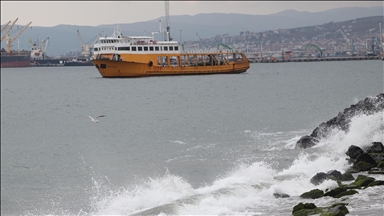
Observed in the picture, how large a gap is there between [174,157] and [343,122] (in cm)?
649

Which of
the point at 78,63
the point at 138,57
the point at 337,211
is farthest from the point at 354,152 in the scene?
the point at 78,63

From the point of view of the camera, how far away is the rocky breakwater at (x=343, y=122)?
24188mm

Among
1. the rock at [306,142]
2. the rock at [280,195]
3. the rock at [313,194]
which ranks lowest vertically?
the rock at [306,142]

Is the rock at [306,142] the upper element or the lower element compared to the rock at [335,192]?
lower

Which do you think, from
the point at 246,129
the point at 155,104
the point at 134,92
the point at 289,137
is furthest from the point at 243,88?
the point at 289,137

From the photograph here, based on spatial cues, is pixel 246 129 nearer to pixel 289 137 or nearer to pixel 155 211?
pixel 289 137

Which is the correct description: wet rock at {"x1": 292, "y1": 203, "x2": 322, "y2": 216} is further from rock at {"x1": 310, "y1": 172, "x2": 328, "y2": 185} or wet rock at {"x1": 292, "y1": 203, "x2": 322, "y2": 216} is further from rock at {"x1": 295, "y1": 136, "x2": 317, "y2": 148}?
rock at {"x1": 295, "y1": 136, "x2": 317, "y2": 148}

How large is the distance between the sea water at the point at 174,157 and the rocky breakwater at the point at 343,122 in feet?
1.39

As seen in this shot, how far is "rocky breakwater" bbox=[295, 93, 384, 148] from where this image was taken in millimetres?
24188

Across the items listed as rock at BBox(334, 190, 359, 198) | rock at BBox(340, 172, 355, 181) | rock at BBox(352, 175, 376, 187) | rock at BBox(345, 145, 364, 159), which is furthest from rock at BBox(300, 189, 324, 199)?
rock at BBox(345, 145, 364, 159)

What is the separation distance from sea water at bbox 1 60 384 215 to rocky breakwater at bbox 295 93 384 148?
0.42 m

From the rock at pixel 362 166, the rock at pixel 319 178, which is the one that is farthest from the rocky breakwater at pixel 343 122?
the rock at pixel 319 178

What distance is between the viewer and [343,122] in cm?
2531

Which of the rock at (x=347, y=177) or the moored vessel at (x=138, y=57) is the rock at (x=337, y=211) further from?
the moored vessel at (x=138, y=57)
